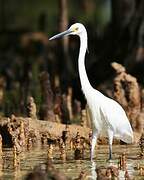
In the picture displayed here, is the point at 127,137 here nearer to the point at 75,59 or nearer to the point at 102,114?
the point at 102,114

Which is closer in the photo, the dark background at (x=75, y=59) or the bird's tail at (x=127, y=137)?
the bird's tail at (x=127, y=137)

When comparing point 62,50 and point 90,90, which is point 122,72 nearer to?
point 90,90

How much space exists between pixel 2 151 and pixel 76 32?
79.4 inches

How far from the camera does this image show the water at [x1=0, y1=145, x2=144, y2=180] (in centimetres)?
1103

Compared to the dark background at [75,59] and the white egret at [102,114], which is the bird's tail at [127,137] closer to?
the white egret at [102,114]

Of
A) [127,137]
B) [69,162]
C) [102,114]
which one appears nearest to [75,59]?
[127,137]

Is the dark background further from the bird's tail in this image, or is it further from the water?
the bird's tail

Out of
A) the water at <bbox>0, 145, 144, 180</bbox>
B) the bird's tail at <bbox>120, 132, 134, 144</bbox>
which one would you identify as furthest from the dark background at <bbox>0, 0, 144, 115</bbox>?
the bird's tail at <bbox>120, 132, 134, 144</bbox>

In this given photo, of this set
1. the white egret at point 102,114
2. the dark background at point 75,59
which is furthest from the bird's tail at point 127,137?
the dark background at point 75,59

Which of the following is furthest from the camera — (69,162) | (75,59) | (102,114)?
(75,59)

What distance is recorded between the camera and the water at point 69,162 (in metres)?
11.0

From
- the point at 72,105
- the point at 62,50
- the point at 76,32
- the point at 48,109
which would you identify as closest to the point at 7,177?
the point at 76,32

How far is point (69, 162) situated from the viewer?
1207cm

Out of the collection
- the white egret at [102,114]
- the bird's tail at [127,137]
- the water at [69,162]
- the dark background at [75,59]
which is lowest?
the water at [69,162]
